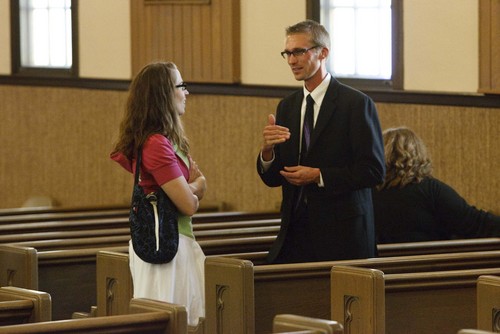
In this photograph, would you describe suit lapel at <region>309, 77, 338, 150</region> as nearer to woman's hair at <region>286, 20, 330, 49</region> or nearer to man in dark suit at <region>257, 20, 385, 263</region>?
man in dark suit at <region>257, 20, 385, 263</region>

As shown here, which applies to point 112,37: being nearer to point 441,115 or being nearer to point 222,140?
point 222,140

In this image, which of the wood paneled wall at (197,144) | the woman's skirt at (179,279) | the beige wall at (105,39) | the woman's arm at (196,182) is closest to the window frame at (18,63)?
the wood paneled wall at (197,144)

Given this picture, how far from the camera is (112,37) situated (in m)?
10.7

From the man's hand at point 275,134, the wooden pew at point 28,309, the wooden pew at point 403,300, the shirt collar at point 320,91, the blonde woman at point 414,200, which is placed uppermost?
the shirt collar at point 320,91

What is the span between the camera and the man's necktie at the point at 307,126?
5.56 m

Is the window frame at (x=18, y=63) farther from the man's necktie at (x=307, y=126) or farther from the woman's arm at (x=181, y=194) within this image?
the woman's arm at (x=181, y=194)

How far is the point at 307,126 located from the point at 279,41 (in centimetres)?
378

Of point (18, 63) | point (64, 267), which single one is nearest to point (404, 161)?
point (64, 267)

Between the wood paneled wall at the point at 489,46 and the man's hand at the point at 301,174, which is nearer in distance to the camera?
the man's hand at the point at 301,174

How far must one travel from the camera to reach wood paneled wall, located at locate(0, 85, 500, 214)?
7.68m

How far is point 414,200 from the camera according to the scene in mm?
6379

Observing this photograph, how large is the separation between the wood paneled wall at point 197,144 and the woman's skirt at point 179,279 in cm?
276

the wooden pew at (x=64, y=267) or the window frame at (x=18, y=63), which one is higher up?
the window frame at (x=18, y=63)

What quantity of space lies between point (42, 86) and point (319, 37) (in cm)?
633
